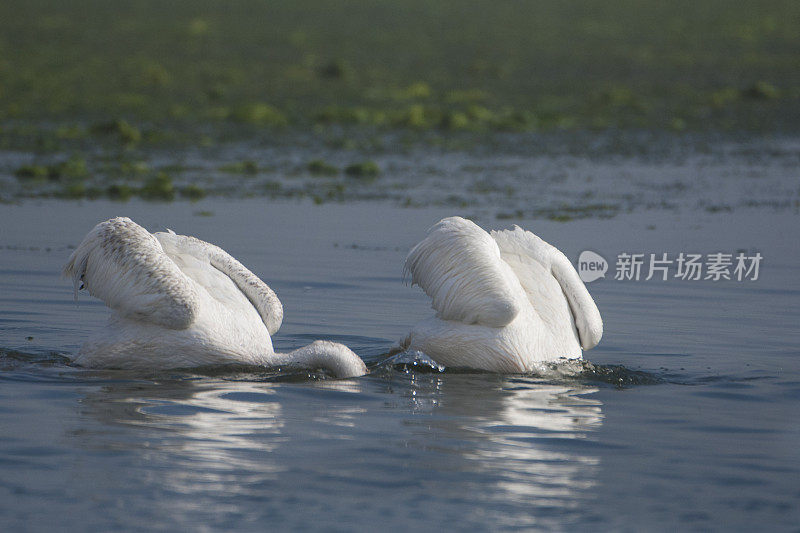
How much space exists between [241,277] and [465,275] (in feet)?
4.42

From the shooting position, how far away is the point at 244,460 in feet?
17.5

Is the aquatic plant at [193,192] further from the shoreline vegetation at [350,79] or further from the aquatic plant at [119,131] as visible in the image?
the aquatic plant at [119,131]

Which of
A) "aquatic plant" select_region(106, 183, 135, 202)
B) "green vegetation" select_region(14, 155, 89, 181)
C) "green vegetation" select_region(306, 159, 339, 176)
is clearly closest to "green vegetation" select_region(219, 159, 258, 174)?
"green vegetation" select_region(306, 159, 339, 176)

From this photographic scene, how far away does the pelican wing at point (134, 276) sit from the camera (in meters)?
6.55


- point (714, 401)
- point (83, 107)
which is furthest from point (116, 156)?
point (714, 401)

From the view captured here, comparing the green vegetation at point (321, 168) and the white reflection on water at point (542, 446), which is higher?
the green vegetation at point (321, 168)

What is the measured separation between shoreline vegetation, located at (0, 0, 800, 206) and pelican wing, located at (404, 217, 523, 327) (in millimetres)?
6939

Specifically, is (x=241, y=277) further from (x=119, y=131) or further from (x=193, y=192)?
(x=119, y=131)

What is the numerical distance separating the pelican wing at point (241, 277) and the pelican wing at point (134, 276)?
45cm

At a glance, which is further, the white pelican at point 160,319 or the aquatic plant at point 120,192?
the aquatic plant at point 120,192

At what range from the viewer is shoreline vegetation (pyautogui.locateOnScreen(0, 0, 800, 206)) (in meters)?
17.6

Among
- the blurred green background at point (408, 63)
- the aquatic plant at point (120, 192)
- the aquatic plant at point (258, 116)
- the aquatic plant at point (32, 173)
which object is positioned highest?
the blurred green background at point (408, 63)

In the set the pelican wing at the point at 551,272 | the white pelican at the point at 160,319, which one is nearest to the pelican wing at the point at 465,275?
the pelican wing at the point at 551,272

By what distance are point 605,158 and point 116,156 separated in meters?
6.38
